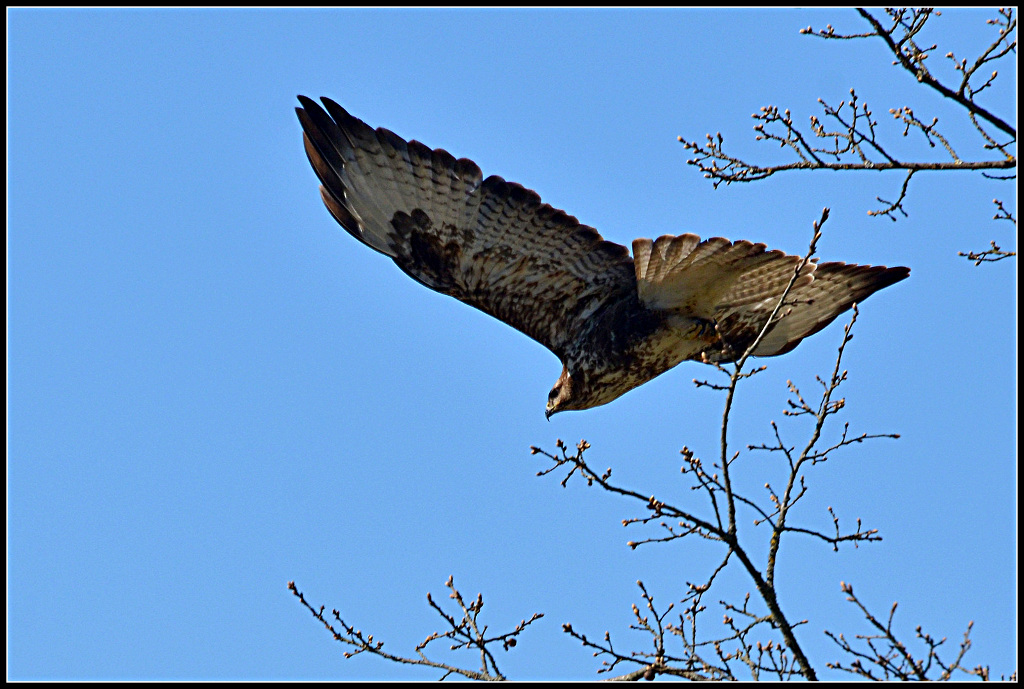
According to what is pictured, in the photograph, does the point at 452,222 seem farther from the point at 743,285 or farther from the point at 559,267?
the point at 743,285

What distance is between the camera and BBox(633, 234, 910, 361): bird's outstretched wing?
19.2 feet

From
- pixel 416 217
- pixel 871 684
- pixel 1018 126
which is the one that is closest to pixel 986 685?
pixel 871 684

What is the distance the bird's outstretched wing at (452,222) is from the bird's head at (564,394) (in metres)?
0.55

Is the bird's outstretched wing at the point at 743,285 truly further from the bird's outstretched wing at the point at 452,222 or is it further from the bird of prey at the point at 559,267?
the bird's outstretched wing at the point at 452,222

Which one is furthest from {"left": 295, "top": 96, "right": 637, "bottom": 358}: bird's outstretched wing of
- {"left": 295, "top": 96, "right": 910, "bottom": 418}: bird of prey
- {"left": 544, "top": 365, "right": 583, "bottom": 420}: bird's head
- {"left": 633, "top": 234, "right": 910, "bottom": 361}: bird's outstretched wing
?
{"left": 544, "top": 365, "right": 583, "bottom": 420}: bird's head

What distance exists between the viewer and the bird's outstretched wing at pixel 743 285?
19.2 ft

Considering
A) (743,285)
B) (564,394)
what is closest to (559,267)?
(564,394)

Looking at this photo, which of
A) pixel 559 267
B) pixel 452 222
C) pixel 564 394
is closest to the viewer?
pixel 452 222

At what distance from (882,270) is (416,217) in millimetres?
3022

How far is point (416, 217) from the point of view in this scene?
20.5ft

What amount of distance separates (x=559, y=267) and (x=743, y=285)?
1174 mm

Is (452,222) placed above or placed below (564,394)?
above

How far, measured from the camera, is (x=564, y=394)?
6.72 metres

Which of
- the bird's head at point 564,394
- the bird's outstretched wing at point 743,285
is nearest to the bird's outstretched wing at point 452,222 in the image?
the bird's outstretched wing at point 743,285
